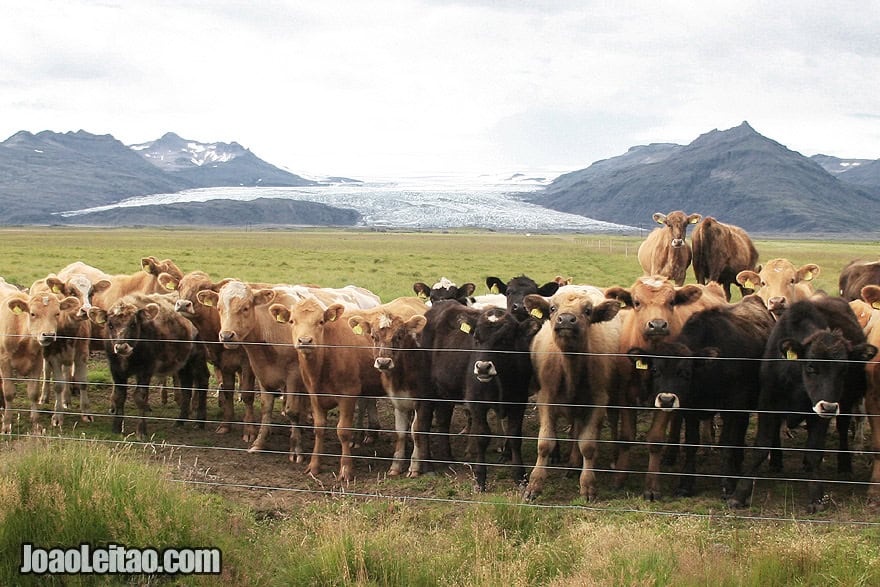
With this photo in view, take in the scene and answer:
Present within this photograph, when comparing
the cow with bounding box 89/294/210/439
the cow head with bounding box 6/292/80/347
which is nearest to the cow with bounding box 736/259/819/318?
the cow with bounding box 89/294/210/439

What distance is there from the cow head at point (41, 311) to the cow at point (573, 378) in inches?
232

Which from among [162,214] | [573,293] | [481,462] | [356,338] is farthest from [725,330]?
[162,214]

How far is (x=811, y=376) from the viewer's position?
7410mm

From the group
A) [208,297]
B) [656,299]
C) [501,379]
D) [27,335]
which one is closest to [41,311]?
[27,335]

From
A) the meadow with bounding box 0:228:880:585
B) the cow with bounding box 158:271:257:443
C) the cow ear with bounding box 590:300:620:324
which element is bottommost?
the meadow with bounding box 0:228:880:585

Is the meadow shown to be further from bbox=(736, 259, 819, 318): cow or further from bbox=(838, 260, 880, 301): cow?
bbox=(838, 260, 880, 301): cow

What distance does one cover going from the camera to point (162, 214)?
592ft

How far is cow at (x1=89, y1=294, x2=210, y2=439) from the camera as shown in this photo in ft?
33.4

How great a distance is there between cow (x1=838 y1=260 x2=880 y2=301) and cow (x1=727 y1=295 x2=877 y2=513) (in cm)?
491

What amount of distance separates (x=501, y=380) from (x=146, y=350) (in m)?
4.68

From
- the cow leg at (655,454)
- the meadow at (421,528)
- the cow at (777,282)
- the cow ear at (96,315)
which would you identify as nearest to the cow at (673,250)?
the cow at (777,282)

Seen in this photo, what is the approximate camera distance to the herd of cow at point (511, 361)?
7852 millimetres

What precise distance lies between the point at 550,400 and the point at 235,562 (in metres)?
3.52

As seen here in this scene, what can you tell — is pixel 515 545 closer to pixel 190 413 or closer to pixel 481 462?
pixel 481 462
